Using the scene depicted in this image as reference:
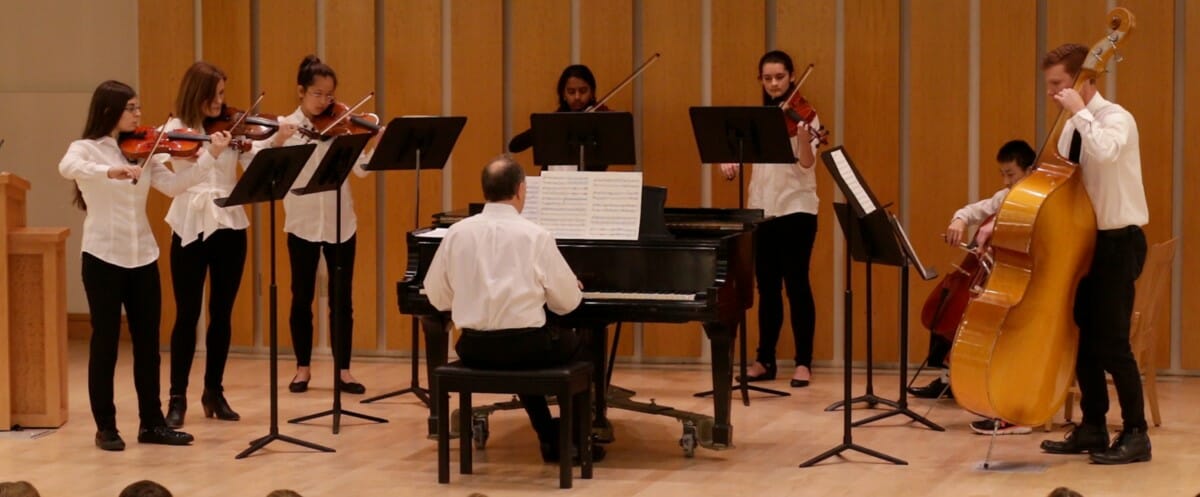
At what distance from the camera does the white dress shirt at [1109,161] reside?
5.20 m

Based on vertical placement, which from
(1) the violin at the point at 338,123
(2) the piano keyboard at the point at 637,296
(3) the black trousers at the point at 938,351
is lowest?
(3) the black trousers at the point at 938,351

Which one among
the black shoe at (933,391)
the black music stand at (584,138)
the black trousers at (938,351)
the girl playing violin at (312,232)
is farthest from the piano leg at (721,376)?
the girl playing violin at (312,232)

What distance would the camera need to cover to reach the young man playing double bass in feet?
17.2

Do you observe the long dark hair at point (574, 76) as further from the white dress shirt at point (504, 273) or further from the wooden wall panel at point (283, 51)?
the white dress shirt at point (504, 273)

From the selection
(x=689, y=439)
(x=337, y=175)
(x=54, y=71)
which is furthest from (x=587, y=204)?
(x=54, y=71)

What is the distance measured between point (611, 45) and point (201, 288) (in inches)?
103

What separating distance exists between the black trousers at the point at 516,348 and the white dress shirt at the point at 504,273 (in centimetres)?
3

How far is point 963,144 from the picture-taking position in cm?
764

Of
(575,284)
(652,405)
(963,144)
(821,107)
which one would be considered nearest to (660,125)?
(821,107)

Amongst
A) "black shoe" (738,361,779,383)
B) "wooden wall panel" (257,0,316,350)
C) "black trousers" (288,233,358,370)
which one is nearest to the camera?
"black trousers" (288,233,358,370)

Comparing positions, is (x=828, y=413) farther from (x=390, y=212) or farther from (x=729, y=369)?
(x=390, y=212)

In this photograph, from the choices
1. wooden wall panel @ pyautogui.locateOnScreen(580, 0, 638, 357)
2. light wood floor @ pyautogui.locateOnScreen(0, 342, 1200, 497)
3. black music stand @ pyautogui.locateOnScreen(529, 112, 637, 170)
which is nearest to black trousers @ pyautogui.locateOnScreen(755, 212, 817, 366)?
light wood floor @ pyautogui.locateOnScreen(0, 342, 1200, 497)

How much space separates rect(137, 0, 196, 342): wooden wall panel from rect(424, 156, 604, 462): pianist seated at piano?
3.74m

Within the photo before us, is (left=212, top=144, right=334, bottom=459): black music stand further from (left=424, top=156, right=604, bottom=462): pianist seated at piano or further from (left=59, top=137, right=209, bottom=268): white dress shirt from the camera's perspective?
(left=424, top=156, right=604, bottom=462): pianist seated at piano
